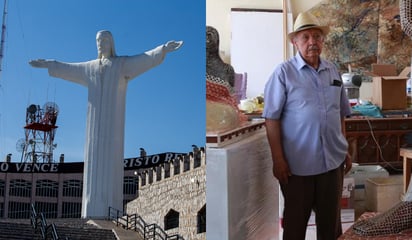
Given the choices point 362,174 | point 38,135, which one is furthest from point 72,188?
point 362,174

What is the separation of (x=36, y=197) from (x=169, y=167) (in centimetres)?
36

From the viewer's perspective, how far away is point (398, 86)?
166 centimetres

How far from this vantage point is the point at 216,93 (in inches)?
42.0

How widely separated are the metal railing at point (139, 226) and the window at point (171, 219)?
0.07 feet

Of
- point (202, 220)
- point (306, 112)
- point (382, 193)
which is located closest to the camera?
point (202, 220)

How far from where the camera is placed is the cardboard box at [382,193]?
1556 mm

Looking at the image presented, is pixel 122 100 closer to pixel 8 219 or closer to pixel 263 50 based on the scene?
pixel 8 219

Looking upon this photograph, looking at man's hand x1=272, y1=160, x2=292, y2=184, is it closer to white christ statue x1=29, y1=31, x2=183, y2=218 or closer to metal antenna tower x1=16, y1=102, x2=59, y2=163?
white christ statue x1=29, y1=31, x2=183, y2=218

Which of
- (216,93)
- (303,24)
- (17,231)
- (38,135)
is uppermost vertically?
(303,24)

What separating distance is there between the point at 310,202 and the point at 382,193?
0.46m

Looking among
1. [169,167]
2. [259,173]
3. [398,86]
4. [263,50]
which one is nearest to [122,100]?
[169,167]

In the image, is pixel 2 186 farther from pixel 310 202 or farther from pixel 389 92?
pixel 389 92

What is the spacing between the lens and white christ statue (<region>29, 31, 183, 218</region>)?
44.2 inches

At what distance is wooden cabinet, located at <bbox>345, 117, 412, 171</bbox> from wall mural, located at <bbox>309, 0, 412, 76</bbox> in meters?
0.21
